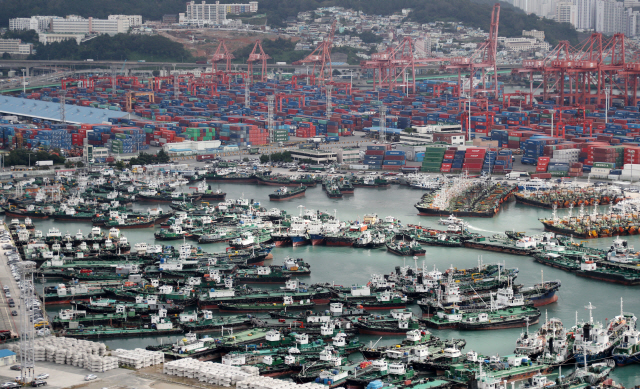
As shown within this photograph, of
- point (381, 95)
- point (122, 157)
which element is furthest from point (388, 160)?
point (381, 95)

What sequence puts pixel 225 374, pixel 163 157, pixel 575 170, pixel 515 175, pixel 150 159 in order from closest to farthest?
pixel 225 374 < pixel 515 175 < pixel 575 170 < pixel 150 159 < pixel 163 157

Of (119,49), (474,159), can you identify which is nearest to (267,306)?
(474,159)

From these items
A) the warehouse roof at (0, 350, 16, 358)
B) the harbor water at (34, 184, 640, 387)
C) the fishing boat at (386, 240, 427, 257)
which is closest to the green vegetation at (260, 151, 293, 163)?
the harbor water at (34, 184, 640, 387)

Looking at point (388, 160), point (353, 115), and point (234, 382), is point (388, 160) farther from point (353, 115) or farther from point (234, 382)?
point (234, 382)

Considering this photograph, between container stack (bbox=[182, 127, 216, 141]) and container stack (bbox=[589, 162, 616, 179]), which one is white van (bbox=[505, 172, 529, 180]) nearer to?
container stack (bbox=[589, 162, 616, 179])

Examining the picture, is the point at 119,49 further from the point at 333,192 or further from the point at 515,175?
the point at 515,175

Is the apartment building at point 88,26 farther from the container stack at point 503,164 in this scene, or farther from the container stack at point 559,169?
the container stack at point 559,169
